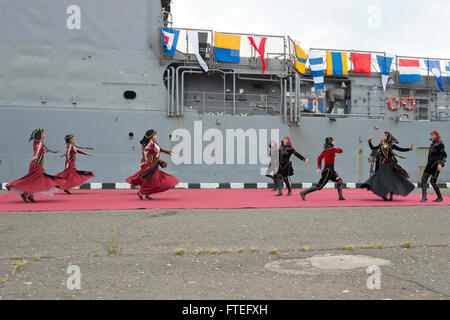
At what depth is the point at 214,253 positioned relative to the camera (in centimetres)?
432

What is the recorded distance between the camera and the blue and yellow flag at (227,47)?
14961 mm

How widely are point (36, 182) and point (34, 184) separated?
0.06m

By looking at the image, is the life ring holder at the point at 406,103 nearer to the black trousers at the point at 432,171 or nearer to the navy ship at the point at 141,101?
the navy ship at the point at 141,101

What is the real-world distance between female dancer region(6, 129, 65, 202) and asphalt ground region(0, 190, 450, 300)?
1797 mm

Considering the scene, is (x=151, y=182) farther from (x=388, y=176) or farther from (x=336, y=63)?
(x=336, y=63)

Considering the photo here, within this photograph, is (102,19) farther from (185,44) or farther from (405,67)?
(405,67)

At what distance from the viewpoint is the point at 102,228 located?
19.0 feet

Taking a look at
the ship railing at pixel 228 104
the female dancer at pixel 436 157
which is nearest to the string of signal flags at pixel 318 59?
the ship railing at pixel 228 104

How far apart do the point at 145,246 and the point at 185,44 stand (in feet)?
37.2

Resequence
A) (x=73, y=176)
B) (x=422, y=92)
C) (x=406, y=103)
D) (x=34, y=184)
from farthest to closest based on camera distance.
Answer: (x=422, y=92) → (x=406, y=103) → (x=73, y=176) → (x=34, y=184)

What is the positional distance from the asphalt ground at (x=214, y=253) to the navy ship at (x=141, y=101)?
7206mm

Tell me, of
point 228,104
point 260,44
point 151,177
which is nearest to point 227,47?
point 260,44

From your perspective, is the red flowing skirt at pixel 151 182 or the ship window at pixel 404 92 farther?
the ship window at pixel 404 92

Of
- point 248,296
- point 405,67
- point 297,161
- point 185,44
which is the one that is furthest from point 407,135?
point 248,296
